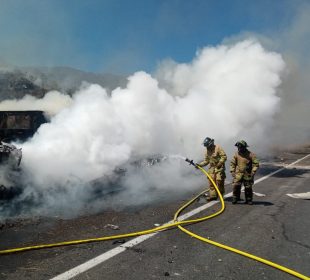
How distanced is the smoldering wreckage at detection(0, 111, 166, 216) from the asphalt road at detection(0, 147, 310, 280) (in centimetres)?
155

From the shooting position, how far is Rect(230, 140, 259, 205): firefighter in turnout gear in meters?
8.73

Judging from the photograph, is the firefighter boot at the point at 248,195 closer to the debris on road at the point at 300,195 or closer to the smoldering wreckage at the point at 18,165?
the debris on road at the point at 300,195

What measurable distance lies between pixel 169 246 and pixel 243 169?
400cm

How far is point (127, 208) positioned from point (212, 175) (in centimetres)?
270

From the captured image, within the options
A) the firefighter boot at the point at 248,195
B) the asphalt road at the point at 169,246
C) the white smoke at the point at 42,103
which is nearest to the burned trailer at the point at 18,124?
the white smoke at the point at 42,103

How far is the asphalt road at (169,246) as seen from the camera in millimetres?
4598

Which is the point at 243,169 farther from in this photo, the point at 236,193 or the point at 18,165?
the point at 18,165

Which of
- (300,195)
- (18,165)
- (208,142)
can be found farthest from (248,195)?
(18,165)

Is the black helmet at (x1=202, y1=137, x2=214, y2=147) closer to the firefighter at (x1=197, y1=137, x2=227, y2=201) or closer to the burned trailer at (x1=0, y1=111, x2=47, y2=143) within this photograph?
the firefighter at (x1=197, y1=137, x2=227, y2=201)

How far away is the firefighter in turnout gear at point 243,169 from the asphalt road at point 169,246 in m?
0.48

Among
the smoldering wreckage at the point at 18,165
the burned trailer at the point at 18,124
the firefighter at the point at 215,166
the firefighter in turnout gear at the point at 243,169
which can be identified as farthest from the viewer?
the burned trailer at the point at 18,124

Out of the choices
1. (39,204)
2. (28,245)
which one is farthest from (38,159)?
(28,245)

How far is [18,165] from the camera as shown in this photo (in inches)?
318

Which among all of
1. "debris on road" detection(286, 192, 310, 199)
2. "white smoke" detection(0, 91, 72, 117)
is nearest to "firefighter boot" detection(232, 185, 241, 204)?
"debris on road" detection(286, 192, 310, 199)
